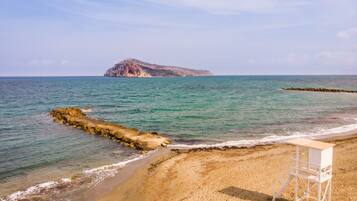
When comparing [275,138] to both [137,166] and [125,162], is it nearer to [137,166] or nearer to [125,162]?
[137,166]

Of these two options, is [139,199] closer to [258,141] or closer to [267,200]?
[267,200]

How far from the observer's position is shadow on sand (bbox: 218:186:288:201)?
13.3 meters

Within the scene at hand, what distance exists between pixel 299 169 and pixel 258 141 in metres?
13.1

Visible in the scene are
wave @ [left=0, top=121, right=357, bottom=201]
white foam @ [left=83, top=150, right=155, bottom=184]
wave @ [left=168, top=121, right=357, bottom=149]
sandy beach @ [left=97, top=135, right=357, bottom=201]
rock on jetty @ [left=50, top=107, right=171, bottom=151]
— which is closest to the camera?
sandy beach @ [left=97, top=135, right=357, bottom=201]

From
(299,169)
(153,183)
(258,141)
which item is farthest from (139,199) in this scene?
(258,141)

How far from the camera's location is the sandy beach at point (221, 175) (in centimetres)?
1409

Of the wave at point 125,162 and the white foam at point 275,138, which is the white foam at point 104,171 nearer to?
the wave at point 125,162

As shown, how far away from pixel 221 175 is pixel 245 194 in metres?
2.86

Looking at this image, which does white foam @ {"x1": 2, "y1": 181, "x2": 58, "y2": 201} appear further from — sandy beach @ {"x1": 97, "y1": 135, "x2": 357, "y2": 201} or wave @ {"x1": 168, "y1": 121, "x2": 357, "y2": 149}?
wave @ {"x1": 168, "y1": 121, "x2": 357, "y2": 149}

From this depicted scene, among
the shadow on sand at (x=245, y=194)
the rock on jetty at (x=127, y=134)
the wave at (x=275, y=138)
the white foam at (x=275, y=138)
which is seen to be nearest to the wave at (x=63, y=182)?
the rock on jetty at (x=127, y=134)

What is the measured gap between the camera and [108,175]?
17.6 m

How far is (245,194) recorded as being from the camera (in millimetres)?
13797

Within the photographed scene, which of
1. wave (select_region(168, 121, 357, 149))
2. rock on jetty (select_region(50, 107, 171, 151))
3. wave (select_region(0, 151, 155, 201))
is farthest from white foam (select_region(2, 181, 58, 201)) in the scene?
wave (select_region(168, 121, 357, 149))

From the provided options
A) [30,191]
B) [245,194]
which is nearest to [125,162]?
[30,191]
